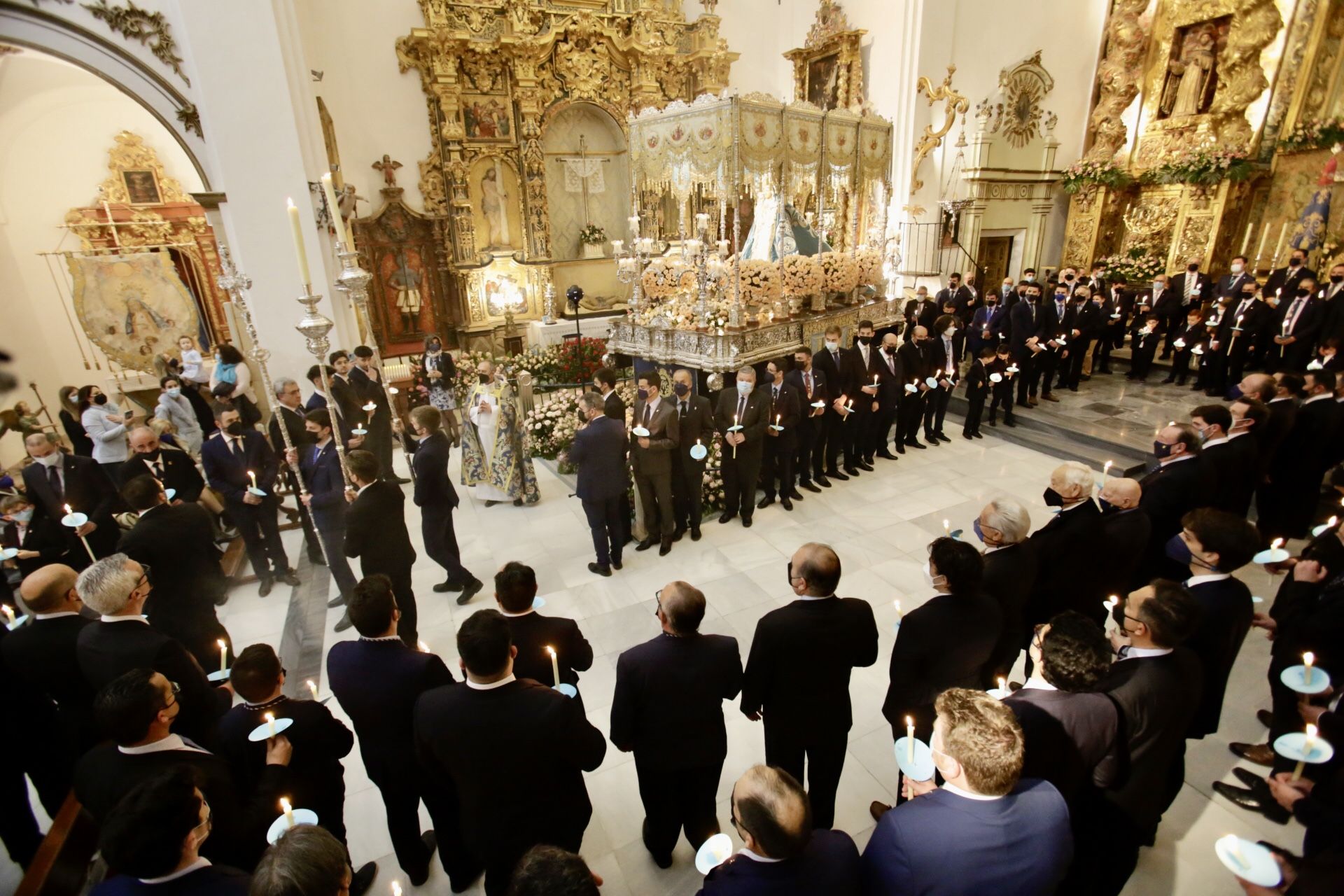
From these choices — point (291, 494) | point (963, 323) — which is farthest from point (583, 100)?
point (291, 494)

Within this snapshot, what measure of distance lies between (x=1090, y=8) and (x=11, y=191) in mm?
20694

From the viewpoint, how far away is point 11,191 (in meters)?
9.90

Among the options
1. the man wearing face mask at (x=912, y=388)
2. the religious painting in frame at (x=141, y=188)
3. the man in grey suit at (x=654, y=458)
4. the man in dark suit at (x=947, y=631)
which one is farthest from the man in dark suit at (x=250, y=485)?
the religious painting in frame at (x=141, y=188)

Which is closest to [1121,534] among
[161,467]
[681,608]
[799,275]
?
[681,608]

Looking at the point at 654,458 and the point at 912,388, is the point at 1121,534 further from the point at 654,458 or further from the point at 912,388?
the point at 912,388

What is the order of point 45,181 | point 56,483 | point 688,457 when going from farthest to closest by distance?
1. point 45,181
2. point 688,457
3. point 56,483

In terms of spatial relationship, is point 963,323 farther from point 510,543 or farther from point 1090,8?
point 1090,8

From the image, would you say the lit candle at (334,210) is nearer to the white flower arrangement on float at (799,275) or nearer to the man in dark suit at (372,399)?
the man in dark suit at (372,399)

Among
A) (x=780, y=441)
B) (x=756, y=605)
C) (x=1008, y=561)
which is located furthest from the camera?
(x=780, y=441)

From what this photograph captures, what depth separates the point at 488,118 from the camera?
1276 centimetres

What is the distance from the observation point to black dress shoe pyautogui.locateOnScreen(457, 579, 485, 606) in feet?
17.5

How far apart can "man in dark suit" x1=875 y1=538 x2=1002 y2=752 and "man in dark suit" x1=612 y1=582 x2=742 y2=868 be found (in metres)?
0.76

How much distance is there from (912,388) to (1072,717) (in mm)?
5947

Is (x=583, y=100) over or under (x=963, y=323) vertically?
over
